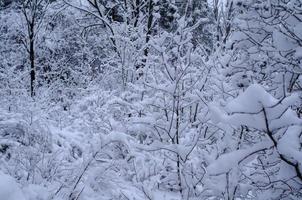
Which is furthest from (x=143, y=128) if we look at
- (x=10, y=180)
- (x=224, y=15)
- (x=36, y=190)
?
(x=224, y=15)

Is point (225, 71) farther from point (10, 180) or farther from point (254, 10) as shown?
point (10, 180)

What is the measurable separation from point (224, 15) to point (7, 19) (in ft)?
34.1

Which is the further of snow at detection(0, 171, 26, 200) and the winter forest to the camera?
snow at detection(0, 171, 26, 200)

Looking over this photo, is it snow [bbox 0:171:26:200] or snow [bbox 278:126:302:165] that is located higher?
snow [bbox 278:126:302:165]

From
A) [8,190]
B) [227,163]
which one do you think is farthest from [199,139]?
[227,163]

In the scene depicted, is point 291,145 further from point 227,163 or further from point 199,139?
point 199,139

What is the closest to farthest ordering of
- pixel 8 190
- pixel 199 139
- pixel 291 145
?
1. pixel 291 145
2. pixel 8 190
3. pixel 199 139

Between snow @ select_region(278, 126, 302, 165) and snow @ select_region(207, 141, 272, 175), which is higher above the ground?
snow @ select_region(278, 126, 302, 165)

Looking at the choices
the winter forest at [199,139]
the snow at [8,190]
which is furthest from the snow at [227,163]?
the snow at [8,190]

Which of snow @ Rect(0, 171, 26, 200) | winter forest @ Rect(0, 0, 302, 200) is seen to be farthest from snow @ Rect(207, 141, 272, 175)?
snow @ Rect(0, 171, 26, 200)

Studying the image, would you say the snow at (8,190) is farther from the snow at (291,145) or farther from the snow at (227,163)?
the snow at (291,145)

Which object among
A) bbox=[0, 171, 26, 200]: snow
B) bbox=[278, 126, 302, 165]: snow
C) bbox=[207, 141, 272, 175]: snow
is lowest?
bbox=[0, 171, 26, 200]: snow

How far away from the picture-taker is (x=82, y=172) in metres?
3.20

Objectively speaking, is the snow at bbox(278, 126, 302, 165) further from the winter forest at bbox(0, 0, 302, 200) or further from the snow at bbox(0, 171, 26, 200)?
the snow at bbox(0, 171, 26, 200)
